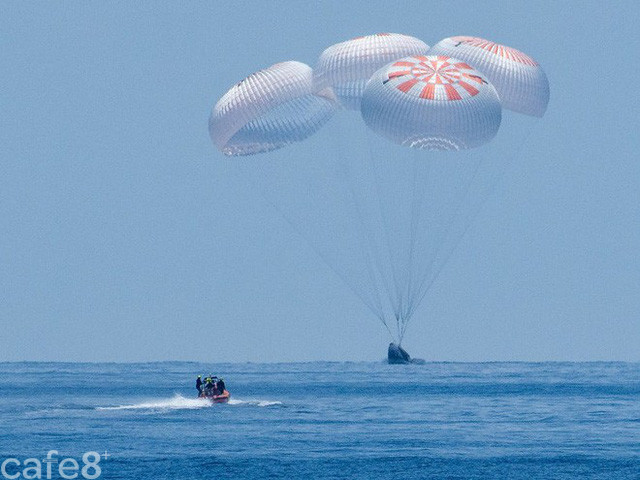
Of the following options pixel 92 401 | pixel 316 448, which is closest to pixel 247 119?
pixel 316 448

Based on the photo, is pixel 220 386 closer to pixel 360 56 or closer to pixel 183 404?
pixel 183 404

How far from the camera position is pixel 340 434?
4394cm

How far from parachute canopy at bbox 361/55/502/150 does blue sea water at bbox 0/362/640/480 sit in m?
9.29

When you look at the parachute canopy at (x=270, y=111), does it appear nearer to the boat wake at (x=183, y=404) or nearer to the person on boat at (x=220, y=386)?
the person on boat at (x=220, y=386)

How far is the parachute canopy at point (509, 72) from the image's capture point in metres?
45.2

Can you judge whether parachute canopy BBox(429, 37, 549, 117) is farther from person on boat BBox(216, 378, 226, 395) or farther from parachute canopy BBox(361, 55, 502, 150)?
person on boat BBox(216, 378, 226, 395)

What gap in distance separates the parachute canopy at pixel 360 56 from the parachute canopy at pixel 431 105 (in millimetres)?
1903

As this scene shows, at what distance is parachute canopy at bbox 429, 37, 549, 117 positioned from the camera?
4522 centimetres

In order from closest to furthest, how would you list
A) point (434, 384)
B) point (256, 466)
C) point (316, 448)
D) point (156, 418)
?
point (256, 466)
point (316, 448)
point (156, 418)
point (434, 384)

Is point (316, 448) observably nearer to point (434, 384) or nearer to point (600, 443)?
point (600, 443)

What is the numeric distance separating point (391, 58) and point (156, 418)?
15.2m

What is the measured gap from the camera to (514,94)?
45250 mm

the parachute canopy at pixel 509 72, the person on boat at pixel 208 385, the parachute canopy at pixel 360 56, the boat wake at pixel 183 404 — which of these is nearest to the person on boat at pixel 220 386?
the person on boat at pixel 208 385

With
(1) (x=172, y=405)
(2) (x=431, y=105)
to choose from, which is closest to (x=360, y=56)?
(2) (x=431, y=105)
